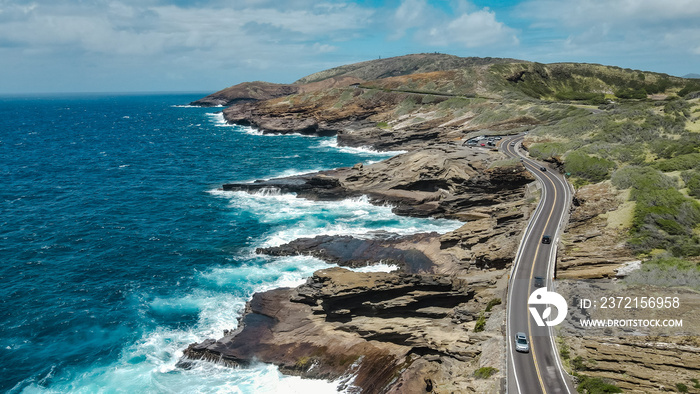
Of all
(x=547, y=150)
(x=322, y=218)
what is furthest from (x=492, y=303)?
(x=547, y=150)

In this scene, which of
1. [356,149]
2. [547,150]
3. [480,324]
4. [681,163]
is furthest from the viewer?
[356,149]

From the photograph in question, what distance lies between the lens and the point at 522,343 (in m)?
28.4

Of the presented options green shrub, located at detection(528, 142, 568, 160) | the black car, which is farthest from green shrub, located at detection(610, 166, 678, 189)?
green shrub, located at detection(528, 142, 568, 160)

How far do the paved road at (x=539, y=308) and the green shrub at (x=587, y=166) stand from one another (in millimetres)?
2605

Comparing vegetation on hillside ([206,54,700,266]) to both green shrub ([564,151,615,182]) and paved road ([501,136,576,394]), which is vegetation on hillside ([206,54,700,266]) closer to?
green shrub ([564,151,615,182])

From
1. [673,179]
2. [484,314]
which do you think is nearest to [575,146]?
[673,179]

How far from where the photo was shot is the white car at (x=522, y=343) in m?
28.0

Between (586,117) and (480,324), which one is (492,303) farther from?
(586,117)

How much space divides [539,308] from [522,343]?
5690 millimetres

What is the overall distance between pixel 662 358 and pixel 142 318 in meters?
41.7

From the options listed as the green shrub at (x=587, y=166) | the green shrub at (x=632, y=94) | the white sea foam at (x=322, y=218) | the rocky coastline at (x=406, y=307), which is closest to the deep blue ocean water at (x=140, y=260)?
the white sea foam at (x=322, y=218)

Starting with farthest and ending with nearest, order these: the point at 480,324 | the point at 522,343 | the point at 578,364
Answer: the point at 480,324
the point at 522,343
the point at 578,364

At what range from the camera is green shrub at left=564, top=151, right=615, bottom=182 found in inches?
2256

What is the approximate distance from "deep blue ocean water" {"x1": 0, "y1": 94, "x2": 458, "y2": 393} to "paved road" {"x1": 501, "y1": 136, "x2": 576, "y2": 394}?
13680mm
